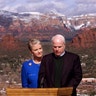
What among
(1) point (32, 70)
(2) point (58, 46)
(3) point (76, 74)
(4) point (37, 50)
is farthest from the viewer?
(1) point (32, 70)

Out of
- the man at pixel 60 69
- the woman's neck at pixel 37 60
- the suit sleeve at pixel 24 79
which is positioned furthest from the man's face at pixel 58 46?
the suit sleeve at pixel 24 79

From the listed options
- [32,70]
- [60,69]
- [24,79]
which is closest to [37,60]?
[32,70]

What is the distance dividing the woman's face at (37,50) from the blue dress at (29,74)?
0.15m

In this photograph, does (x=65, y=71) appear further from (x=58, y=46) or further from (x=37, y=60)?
(x=37, y=60)

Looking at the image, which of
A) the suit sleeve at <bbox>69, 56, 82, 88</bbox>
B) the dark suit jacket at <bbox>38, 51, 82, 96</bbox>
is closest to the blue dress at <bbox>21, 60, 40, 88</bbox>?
the dark suit jacket at <bbox>38, 51, 82, 96</bbox>

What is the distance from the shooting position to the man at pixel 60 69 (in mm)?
4750

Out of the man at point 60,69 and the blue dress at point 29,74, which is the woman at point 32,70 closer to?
the blue dress at point 29,74

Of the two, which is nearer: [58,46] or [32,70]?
[58,46]

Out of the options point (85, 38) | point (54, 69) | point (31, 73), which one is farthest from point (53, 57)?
point (85, 38)

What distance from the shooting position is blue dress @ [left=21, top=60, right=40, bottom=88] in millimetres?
5168

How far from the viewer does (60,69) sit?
480 centimetres

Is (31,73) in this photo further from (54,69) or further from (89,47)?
(89,47)

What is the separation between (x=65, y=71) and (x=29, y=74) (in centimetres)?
56

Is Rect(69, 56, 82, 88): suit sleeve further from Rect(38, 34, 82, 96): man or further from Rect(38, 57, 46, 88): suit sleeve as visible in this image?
Rect(38, 57, 46, 88): suit sleeve
